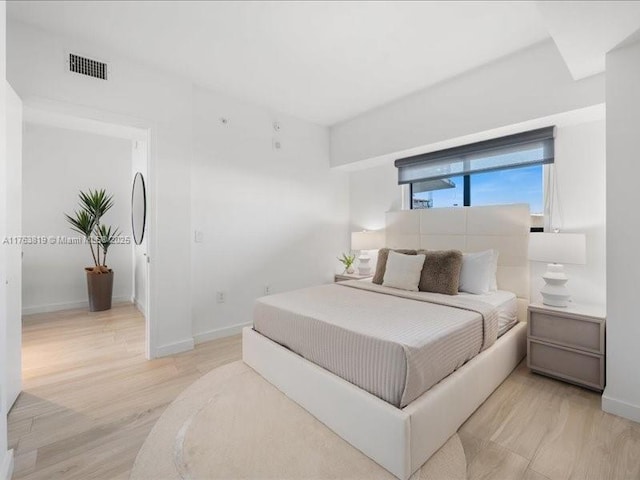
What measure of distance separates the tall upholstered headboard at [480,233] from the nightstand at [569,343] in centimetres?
48

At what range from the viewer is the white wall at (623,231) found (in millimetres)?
1867

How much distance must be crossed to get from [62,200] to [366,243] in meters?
4.43

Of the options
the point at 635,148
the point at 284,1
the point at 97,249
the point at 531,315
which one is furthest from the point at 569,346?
the point at 97,249

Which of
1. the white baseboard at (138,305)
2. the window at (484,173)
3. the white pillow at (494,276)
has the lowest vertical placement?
the white baseboard at (138,305)

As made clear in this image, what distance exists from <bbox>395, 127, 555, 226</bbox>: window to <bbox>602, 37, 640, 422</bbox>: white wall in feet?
2.97

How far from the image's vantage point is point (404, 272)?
2.98 metres

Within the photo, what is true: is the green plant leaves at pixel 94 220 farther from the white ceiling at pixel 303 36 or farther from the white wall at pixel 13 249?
the white ceiling at pixel 303 36

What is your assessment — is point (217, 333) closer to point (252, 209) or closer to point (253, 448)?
point (252, 209)

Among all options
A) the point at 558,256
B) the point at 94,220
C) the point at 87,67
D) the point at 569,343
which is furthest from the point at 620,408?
the point at 94,220

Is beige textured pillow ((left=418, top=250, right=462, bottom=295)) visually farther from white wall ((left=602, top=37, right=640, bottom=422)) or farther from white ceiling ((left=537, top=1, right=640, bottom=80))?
white ceiling ((left=537, top=1, right=640, bottom=80))

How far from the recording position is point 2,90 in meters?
1.44

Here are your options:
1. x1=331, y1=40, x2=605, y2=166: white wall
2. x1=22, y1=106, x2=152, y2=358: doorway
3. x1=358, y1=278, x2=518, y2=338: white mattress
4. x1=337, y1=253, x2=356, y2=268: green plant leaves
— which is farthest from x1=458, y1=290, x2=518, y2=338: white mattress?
x1=22, y1=106, x2=152, y2=358: doorway

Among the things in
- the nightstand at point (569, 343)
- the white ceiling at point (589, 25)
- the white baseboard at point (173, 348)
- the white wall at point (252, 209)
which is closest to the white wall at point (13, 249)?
the white baseboard at point (173, 348)

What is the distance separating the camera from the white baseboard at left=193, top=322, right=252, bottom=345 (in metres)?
3.25
